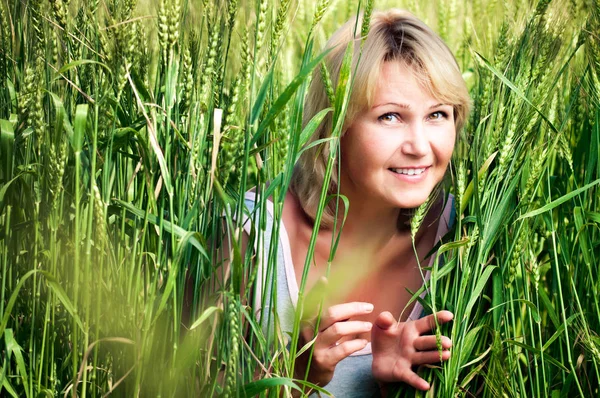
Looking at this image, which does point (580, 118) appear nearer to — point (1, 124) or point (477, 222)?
point (477, 222)

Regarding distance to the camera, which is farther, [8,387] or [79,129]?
[8,387]

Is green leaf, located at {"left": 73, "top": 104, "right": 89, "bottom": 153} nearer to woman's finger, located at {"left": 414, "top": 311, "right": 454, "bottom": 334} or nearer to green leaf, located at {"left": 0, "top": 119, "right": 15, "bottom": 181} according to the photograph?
green leaf, located at {"left": 0, "top": 119, "right": 15, "bottom": 181}

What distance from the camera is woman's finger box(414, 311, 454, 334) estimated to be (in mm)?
1289

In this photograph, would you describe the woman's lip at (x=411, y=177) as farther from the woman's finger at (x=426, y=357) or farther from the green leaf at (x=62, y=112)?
the green leaf at (x=62, y=112)

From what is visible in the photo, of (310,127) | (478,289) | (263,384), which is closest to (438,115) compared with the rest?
(478,289)

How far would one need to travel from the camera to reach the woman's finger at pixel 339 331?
50.6 inches

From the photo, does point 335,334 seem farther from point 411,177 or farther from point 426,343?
point 411,177

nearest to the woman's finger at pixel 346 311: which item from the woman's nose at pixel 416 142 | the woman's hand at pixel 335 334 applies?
the woman's hand at pixel 335 334

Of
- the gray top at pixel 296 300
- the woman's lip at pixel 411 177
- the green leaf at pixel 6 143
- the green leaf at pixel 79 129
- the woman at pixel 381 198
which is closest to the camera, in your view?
the green leaf at pixel 79 129

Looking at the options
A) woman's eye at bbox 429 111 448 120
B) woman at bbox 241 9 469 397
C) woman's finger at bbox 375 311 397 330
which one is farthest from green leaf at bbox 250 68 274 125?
woman's eye at bbox 429 111 448 120

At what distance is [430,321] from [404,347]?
8 cm

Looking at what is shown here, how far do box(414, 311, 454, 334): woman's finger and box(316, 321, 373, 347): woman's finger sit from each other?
0.11 m

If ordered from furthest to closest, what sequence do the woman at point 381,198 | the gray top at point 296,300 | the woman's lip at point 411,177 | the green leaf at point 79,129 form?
the gray top at point 296,300
the woman's lip at point 411,177
the woman at point 381,198
the green leaf at point 79,129

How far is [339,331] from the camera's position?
1302mm
